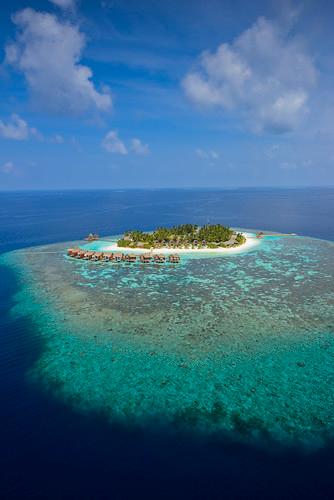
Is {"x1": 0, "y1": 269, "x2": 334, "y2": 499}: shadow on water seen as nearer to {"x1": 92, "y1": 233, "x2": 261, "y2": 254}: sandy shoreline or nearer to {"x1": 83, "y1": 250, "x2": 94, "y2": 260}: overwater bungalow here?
{"x1": 83, "y1": 250, "x2": 94, "y2": 260}: overwater bungalow

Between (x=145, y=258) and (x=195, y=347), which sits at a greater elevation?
(x=195, y=347)

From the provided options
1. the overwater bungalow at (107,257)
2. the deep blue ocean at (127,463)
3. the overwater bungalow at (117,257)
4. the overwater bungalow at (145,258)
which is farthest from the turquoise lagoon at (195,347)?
the overwater bungalow at (107,257)

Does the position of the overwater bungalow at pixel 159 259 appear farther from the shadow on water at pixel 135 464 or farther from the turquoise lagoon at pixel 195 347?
the shadow on water at pixel 135 464

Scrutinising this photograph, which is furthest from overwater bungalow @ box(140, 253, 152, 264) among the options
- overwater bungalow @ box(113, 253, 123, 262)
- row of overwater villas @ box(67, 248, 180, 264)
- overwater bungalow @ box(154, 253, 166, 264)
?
overwater bungalow @ box(113, 253, 123, 262)

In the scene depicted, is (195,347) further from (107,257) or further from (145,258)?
(107,257)

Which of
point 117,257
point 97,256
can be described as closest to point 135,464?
point 117,257

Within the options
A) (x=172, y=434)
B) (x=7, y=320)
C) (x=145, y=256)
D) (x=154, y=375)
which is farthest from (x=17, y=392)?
(x=145, y=256)

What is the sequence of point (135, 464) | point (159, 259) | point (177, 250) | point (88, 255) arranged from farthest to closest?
point (177, 250) → point (88, 255) → point (159, 259) → point (135, 464)
